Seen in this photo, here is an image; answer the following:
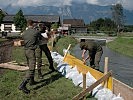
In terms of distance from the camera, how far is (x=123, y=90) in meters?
9.59

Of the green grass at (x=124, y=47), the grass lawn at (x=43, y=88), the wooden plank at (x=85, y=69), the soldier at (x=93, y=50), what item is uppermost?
the soldier at (x=93, y=50)

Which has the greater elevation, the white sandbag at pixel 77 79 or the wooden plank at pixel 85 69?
the wooden plank at pixel 85 69

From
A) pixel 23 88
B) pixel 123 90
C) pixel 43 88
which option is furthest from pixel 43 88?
pixel 123 90

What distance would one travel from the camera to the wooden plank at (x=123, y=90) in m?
9.11

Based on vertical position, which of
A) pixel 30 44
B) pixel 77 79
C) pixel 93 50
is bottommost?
pixel 77 79

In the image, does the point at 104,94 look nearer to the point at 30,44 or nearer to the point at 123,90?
the point at 123,90

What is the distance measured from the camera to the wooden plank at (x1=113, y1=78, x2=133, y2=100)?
911 cm

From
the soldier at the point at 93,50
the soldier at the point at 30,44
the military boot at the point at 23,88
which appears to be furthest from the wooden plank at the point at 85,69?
the military boot at the point at 23,88

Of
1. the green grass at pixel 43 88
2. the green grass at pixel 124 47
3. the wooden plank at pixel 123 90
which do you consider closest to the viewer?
the wooden plank at pixel 123 90

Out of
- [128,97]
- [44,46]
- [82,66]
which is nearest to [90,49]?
[82,66]

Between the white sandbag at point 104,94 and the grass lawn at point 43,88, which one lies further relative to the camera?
the grass lawn at point 43,88

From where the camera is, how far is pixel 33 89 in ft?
37.6

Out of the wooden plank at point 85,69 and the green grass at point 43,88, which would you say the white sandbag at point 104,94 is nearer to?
the wooden plank at point 85,69

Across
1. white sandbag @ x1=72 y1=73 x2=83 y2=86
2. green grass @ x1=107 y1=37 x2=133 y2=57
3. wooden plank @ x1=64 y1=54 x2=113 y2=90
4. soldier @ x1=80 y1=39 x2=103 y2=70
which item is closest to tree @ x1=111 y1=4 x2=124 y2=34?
green grass @ x1=107 y1=37 x2=133 y2=57
